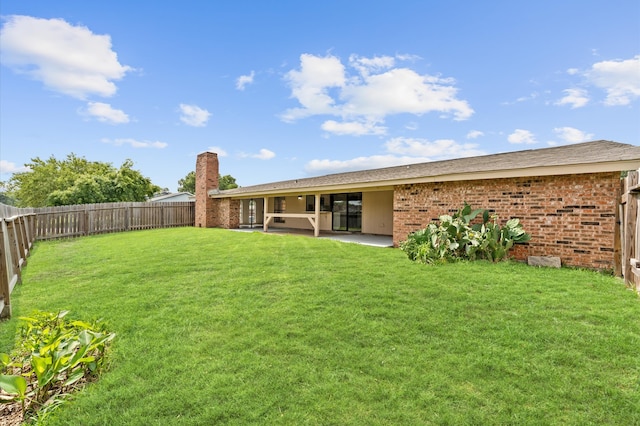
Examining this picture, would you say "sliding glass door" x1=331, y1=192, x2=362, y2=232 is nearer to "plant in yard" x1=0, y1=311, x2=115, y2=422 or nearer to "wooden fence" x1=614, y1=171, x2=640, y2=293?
"wooden fence" x1=614, y1=171, x2=640, y2=293

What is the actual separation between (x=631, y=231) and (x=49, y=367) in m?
7.50

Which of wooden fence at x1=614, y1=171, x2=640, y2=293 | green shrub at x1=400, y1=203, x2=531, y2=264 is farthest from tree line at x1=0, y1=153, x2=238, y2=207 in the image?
wooden fence at x1=614, y1=171, x2=640, y2=293

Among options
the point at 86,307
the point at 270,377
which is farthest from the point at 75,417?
the point at 86,307

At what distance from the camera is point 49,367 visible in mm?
2625

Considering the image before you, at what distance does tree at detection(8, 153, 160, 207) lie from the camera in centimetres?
2020

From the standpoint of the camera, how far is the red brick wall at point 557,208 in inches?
231

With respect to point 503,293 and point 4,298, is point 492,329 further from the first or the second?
point 4,298

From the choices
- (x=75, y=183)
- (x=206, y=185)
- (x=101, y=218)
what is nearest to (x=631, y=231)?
(x=206, y=185)

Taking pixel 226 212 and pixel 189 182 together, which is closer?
pixel 226 212

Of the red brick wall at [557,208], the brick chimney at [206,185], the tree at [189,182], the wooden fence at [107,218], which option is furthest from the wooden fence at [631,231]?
the tree at [189,182]

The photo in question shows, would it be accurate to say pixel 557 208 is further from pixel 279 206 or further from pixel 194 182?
pixel 194 182

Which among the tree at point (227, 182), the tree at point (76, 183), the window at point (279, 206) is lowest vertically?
the window at point (279, 206)

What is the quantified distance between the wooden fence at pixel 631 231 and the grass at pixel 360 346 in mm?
269

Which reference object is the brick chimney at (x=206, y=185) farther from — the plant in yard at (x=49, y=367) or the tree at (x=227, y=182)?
the tree at (x=227, y=182)
